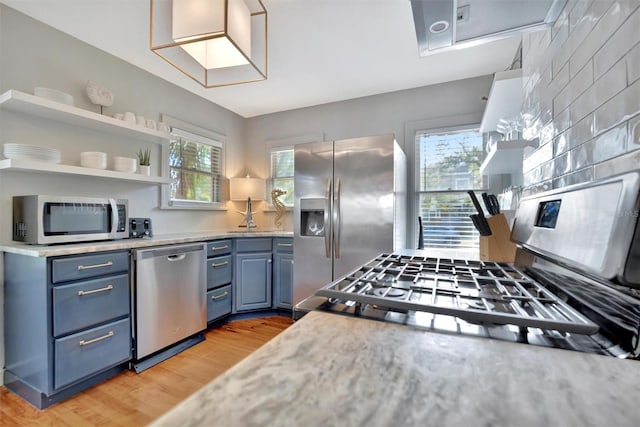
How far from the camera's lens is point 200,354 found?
2291mm

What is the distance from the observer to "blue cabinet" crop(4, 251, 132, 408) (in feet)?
5.32

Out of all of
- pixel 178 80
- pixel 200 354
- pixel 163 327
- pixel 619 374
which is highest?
pixel 178 80

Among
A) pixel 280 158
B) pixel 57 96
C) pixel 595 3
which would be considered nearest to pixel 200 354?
pixel 57 96

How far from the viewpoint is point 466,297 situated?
0.63m

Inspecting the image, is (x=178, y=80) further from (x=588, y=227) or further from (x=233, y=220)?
(x=588, y=227)

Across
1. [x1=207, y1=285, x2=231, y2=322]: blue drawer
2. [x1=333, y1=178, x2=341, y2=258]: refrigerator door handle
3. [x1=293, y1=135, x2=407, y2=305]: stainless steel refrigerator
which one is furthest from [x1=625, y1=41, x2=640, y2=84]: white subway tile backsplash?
[x1=207, y1=285, x2=231, y2=322]: blue drawer

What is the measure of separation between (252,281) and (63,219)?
5.41 ft

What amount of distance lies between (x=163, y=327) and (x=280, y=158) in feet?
7.87

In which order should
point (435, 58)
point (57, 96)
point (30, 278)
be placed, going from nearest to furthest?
point (30, 278), point (57, 96), point (435, 58)

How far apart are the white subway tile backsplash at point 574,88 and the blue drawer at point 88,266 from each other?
248 cm

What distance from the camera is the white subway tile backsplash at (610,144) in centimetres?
66

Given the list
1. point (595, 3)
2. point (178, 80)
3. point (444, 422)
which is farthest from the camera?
point (178, 80)

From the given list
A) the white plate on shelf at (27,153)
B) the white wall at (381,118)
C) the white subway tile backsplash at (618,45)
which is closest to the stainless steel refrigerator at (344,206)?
the white wall at (381,118)

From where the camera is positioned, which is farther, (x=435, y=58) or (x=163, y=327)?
(x=435, y=58)
